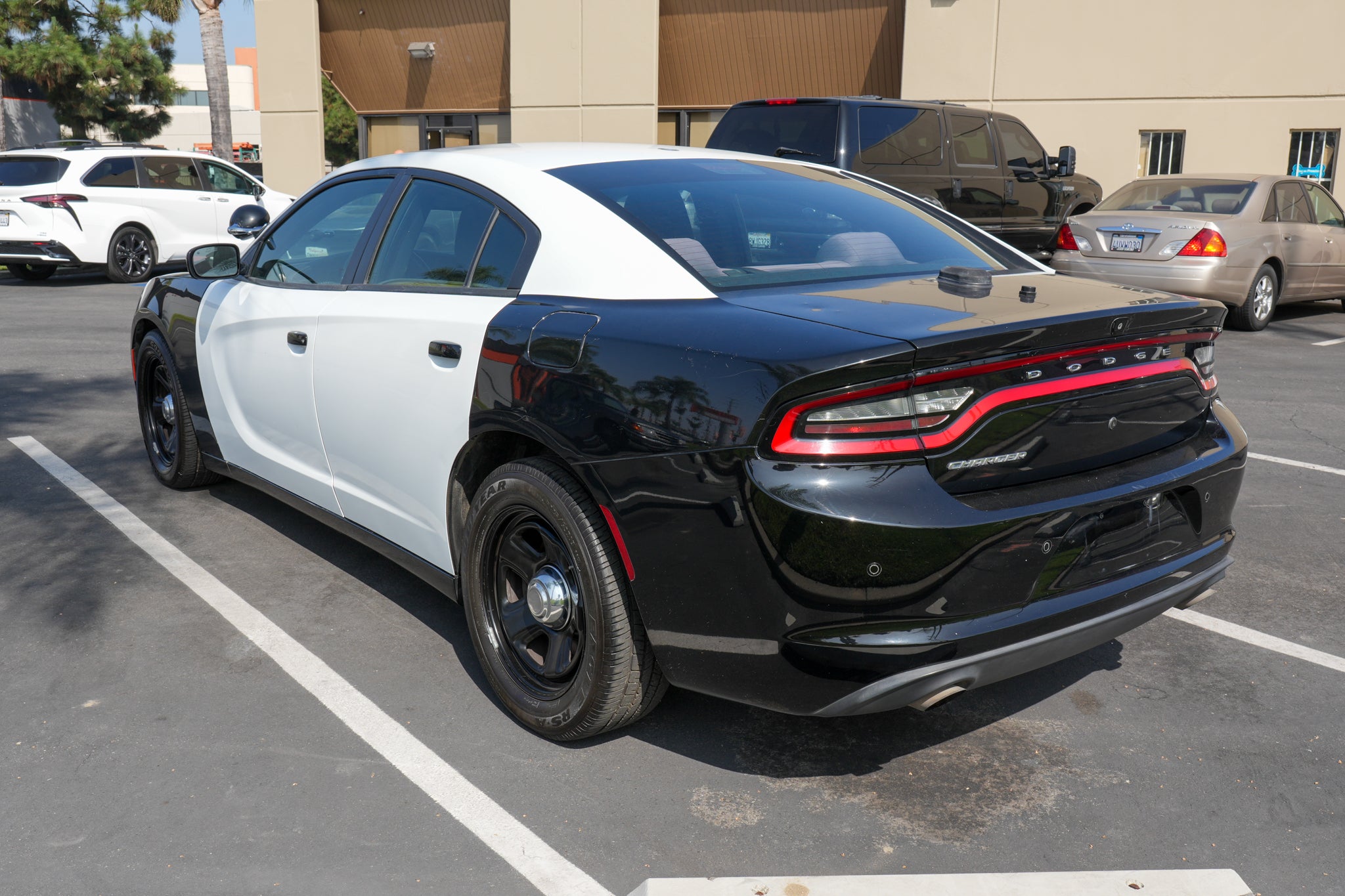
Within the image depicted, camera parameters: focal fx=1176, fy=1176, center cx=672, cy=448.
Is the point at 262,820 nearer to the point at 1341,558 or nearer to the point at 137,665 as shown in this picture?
the point at 137,665

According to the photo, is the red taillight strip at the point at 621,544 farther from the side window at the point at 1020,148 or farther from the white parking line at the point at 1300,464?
the side window at the point at 1020,148

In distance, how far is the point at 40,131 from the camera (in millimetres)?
46094

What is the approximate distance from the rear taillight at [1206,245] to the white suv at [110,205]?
34.8ft

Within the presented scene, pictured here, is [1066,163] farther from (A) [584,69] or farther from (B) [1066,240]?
(A) [584,69]

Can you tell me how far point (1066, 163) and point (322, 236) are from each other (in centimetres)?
1034

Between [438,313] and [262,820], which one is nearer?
[262,820]

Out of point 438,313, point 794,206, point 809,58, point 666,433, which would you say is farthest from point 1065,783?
point 809,58

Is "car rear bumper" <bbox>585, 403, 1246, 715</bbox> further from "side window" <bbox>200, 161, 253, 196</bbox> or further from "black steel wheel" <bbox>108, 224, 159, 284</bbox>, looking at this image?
"side window" <bbox>200, 161, 253, 196</bbox>

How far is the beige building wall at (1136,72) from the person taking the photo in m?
15.4

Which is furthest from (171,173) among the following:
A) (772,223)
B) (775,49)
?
(772,223)

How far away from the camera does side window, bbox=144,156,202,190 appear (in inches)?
601

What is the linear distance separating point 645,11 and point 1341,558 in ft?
55.0

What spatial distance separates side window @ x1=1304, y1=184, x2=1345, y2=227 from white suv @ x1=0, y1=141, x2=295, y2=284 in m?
12.1

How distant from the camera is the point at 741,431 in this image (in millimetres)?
2631
